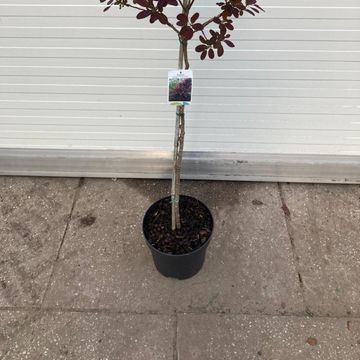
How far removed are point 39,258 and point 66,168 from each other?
88 centimetres

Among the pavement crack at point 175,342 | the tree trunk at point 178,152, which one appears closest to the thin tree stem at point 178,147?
the tree trunk at point 178,152

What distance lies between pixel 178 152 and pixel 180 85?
0.43 meters

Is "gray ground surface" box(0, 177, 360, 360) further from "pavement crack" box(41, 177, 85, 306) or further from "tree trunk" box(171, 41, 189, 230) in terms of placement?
"tree trunk" box(171, 41, 189, 230)

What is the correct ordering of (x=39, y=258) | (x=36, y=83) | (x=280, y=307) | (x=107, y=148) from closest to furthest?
(x=280, y=307), (x=39, y=258), (x=36, y=83), (x=107, y=148)

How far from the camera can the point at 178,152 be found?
2098 mm

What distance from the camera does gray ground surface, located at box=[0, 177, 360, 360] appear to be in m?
2.16

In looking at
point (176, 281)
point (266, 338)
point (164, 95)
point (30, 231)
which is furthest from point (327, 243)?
point (30, 231)

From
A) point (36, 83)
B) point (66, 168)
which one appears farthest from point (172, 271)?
point (36, 83)

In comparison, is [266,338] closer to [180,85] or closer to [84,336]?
[84,336]

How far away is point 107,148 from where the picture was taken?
313 centimetres

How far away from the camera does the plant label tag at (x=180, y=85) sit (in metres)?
1.78

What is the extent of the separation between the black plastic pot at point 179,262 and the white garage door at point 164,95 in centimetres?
86

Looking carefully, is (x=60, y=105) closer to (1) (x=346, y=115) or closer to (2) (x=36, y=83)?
(2) (x=36, y=83)

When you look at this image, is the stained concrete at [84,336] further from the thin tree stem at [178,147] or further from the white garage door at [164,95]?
the white garage door at [164,95]
